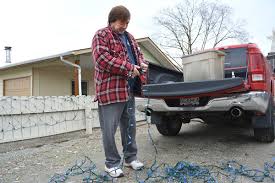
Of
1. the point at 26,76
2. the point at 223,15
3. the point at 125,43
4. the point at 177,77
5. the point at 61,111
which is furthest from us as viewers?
the point at 223,15

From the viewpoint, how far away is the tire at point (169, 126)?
5344mm

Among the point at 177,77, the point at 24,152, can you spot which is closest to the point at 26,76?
the point at 24,152

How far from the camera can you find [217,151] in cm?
416

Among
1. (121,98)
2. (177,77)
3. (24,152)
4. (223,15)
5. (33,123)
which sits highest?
(223,15)

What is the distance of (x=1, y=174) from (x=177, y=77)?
137 inches

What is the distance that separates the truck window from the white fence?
3920 mm

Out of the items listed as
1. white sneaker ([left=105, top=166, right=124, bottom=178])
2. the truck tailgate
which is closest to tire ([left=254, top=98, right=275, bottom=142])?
the truck tailgate

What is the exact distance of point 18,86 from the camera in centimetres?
1368

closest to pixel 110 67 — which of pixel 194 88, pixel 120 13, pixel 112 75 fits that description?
pixel 112 75

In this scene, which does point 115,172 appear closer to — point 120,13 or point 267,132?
point 120,13

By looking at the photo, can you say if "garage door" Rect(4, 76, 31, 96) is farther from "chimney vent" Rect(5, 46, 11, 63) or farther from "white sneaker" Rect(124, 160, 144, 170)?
"white sneaker" Rect(124, 160, 144, 170)

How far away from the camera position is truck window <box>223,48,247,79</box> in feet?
14.5

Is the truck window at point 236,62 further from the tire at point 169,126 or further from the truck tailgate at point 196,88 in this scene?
the tire at point 169,126

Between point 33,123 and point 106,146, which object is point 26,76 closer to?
point 33,123
